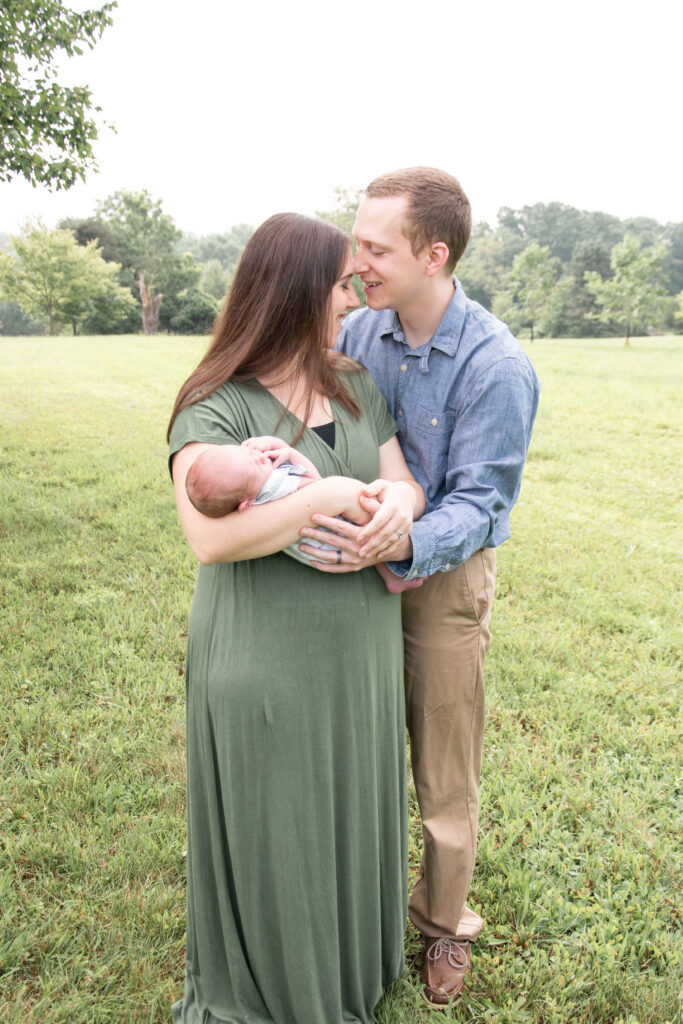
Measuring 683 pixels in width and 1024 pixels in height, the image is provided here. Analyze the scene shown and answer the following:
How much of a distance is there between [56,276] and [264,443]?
38.0 meters

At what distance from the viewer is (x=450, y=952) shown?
242cm

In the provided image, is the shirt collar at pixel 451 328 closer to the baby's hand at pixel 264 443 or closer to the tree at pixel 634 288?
the baby's hand at pixel 264 443

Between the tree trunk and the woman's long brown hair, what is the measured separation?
129ft

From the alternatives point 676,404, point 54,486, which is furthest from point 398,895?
point 676,404

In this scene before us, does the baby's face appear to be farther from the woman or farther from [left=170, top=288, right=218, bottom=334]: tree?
[left=170, top=288, right=218, bottom=334]: tree

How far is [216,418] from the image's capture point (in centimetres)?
177

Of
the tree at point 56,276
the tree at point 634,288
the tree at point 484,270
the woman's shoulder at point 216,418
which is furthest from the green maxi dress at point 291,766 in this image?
the tree at point 484,270

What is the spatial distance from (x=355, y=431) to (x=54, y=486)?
591 cm

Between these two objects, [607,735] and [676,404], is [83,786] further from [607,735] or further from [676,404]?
[676,404]

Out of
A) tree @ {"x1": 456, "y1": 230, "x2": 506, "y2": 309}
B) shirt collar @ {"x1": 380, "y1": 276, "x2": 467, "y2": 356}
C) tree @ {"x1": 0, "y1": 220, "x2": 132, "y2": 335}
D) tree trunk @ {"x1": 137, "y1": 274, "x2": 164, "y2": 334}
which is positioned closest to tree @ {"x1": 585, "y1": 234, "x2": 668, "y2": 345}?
tree trunk @ {"x1": 137, "y1": 274, "x2": 164, "y2": 334}

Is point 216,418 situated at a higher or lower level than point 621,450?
higher

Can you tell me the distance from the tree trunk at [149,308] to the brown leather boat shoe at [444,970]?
3949cm

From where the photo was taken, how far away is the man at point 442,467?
200 centimetres

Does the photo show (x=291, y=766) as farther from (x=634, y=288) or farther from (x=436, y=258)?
(x=634, y=288)
